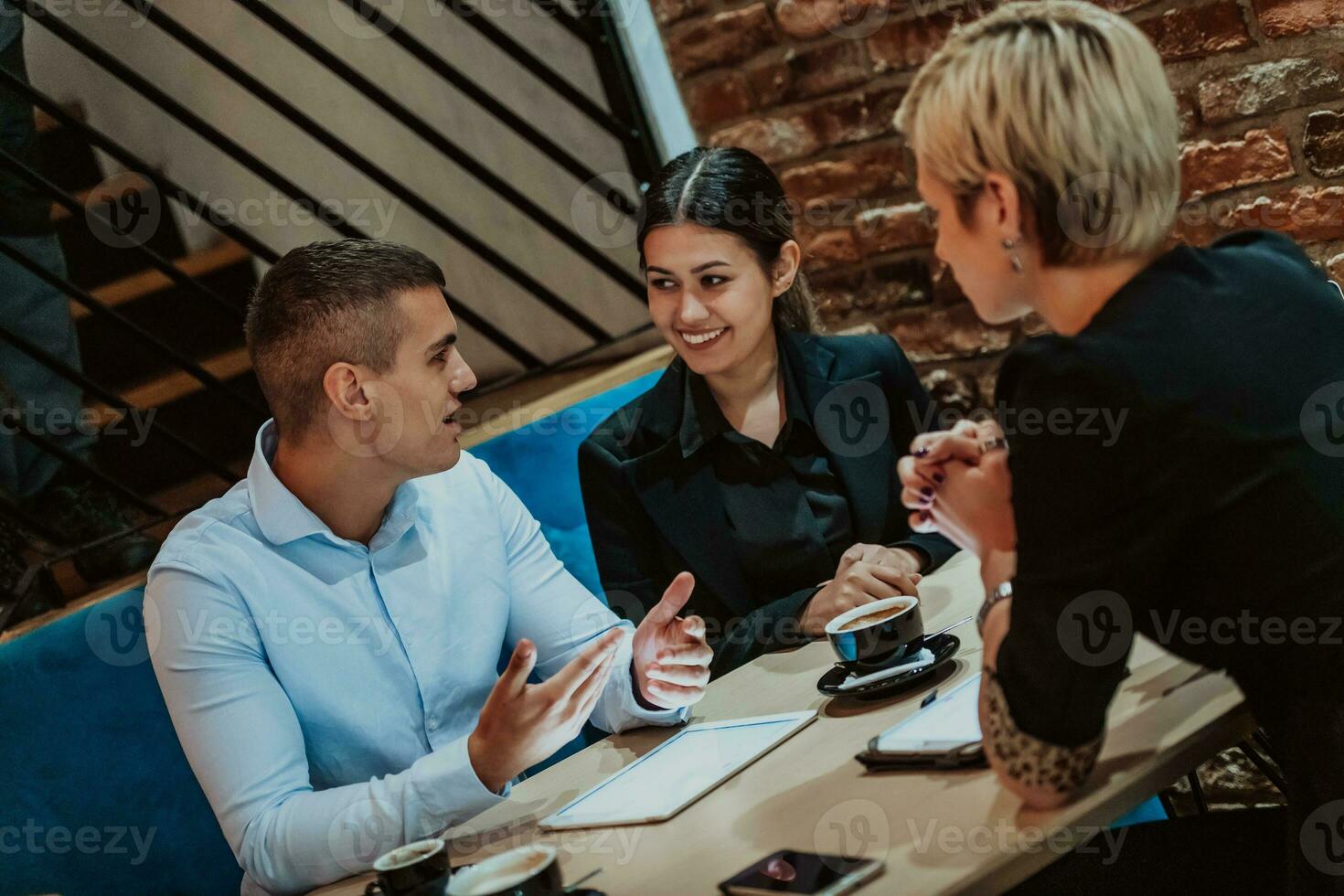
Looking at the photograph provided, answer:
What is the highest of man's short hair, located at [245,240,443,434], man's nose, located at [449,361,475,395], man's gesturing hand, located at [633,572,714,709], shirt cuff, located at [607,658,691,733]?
man's short hair, located at [245,240,443,434]

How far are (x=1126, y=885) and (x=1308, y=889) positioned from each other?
12.3 inches

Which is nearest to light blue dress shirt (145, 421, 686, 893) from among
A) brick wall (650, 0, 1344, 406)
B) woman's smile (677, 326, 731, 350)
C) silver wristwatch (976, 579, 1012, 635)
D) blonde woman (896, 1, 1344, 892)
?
woman's smile (677, 326, 731, 350)

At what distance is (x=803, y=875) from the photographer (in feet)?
3.63

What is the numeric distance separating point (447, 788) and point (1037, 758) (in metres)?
0.73

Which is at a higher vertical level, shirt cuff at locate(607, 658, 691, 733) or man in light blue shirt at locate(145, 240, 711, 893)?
man in light blue shirt at locate(145, 240, 711, 893)

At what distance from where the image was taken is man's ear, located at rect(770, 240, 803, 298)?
7.63 feet

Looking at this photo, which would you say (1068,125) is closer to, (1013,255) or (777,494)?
(1013,255)

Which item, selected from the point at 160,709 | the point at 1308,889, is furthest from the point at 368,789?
the point at 1308,889

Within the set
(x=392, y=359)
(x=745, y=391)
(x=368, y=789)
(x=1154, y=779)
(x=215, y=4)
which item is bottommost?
(x=1154, y=779)

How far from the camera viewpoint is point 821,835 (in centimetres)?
121

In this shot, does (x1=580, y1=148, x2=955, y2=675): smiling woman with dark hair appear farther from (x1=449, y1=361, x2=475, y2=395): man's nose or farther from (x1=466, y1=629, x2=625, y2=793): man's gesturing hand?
(x1=466, y1=629, x2=625, y2=793): man's gesturing hand

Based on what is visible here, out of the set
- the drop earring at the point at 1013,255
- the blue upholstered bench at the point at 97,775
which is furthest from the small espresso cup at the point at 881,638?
the blue upholstered bench at the point at 97,775

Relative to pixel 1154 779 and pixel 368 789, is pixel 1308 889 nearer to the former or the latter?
pixel 1154 779

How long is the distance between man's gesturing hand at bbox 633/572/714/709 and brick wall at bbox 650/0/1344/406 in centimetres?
121
